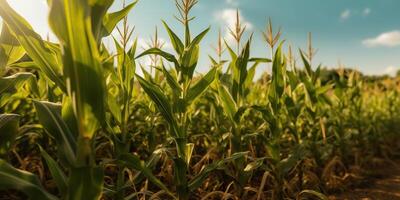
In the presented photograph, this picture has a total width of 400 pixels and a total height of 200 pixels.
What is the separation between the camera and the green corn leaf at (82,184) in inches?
47.9

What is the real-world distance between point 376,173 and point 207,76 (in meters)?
3.17

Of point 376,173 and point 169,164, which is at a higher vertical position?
point 169,164

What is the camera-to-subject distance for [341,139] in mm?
3816

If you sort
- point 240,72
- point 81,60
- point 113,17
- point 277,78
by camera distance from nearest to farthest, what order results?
point 81,60
point 113,17
point 240,72
point 277,78

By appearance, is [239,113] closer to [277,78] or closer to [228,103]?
[228,103]

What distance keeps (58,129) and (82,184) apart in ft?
0.86

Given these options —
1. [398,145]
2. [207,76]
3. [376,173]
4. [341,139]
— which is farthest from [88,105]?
[398,145]

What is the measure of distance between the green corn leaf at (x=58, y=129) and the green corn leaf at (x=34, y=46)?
0.40 ft

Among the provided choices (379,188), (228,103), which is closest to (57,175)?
(228,103)

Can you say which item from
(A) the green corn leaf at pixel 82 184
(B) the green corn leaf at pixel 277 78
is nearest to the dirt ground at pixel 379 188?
(B) the green corn leaf at pixel 277 78

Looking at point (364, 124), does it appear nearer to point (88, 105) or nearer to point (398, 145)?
point (398, 145)

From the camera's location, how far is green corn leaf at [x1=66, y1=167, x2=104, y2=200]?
47.9 inches

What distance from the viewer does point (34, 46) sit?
137cm

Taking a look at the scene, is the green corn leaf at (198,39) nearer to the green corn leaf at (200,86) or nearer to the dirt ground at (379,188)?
the green corn leaf at (200,86)
